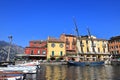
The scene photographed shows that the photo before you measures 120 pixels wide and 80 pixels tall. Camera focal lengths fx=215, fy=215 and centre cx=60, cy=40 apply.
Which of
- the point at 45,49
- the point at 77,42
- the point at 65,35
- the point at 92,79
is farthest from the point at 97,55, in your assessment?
the point at 92,79

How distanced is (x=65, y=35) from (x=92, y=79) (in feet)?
254

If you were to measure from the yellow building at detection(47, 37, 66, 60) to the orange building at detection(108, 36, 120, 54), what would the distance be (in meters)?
28.2

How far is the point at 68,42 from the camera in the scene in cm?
11056

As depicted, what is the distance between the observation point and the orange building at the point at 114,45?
114 m

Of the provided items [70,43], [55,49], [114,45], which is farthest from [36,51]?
[114,45]

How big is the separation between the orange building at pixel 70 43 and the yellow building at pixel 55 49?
2.58 m

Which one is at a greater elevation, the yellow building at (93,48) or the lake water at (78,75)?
the yellow building at (93,48)

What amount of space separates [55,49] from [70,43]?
30.4ft

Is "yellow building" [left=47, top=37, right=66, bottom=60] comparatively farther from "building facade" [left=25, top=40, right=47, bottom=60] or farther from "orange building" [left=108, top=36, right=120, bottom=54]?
"orange building" [left=108, top=36, right=120, bottom=54]

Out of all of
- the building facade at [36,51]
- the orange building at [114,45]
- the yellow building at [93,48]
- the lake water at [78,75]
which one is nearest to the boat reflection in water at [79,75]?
the lake water at [78,75]

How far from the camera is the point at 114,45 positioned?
381 ft

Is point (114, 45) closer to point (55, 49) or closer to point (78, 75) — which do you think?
point (55, 49)

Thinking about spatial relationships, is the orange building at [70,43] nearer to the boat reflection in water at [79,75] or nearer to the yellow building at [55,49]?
the yellow building at [55,49]

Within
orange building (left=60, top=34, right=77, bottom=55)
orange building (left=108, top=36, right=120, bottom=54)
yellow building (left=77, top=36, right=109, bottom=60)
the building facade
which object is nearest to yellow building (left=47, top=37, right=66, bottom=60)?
orange building (left=60, top=34, right=77, bottom=55)
